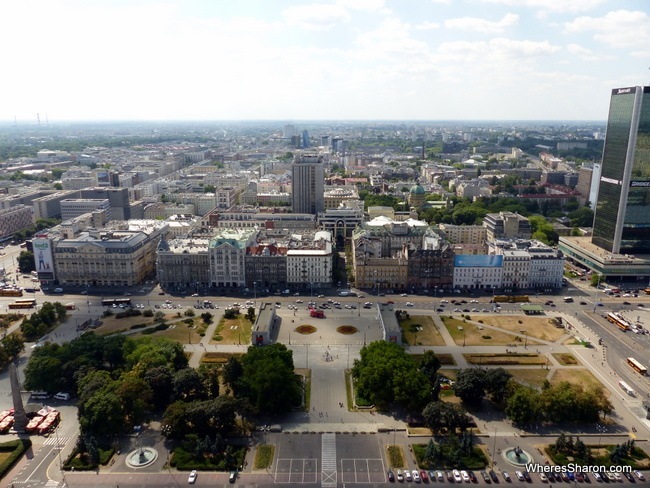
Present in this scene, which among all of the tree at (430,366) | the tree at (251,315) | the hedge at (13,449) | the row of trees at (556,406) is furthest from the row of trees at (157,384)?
the row of trees at (556,406)

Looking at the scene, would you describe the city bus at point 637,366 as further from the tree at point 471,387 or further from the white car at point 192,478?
the white car at point 192,478

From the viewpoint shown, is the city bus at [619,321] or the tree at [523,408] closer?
the tree at [523,408]

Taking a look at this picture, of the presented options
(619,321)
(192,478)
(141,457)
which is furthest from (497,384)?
(141,457)

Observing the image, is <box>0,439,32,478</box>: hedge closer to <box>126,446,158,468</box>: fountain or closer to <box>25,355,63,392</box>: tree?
<box>25,355,63,392</box>: tree

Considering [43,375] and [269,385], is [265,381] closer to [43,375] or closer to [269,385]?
[269,385]

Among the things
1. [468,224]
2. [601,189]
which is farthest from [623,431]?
[468,224]

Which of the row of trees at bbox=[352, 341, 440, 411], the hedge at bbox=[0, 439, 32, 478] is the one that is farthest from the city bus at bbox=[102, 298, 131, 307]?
the row of trees at bbox=[352, 341, 440, 411]
